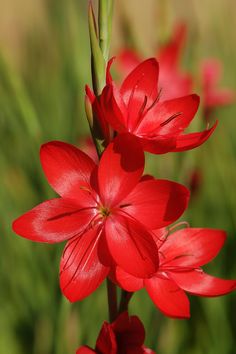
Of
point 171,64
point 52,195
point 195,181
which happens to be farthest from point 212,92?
point 52,195

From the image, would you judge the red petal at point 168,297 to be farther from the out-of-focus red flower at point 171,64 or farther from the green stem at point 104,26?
the out-of-focus red flower at point 171,64

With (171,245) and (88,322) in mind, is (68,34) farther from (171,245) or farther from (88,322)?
(171,245)

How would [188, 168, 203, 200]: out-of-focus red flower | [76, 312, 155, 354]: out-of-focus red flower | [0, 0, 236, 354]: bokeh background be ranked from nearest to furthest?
1. [76, 312, 155, 354]: out-of-focus red flower
2. [0, 0, 236, 354]: bokeh background
3. [188, 168, 203, 200]: out-of-focus red flower

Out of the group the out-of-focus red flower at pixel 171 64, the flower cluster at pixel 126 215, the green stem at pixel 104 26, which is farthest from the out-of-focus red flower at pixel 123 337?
the out-of-focus red flower at pixel 171 64

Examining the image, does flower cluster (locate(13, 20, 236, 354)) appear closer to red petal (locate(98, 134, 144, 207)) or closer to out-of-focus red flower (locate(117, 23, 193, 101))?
red petal (locate(98, 134, 144, 207))

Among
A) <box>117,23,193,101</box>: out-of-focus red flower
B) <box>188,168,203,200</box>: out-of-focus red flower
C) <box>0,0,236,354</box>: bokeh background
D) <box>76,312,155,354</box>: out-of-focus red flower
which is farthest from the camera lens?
<box>117,23,193,101</box>: out-of-focus red flower

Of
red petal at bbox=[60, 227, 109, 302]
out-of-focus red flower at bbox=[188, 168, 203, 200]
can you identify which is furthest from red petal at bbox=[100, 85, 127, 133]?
out-of-focus red flower at bbox=[188, 168, 203, 200]

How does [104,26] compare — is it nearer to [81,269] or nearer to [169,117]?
[169,117]
